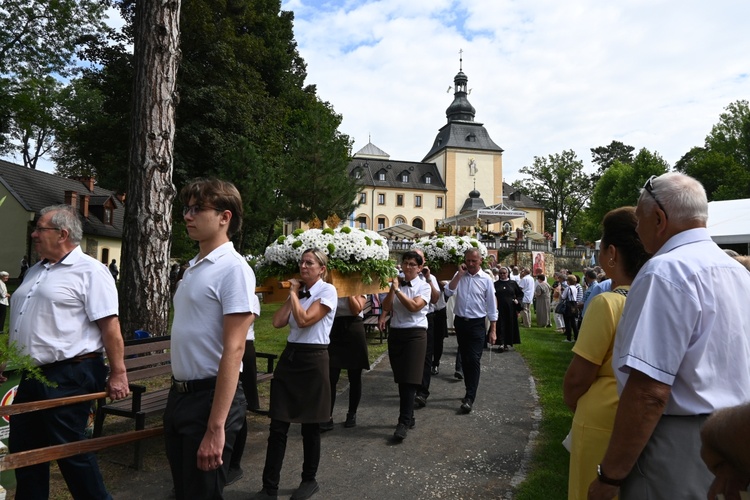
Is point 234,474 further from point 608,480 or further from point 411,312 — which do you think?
point 608,480

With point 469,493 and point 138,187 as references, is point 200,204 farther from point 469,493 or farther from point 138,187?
point 138,187

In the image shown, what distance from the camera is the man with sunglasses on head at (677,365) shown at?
196cm

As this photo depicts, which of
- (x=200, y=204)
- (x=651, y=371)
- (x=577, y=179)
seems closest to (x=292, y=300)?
(x=200, y=204)

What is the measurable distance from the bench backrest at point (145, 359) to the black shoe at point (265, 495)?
1.95 m

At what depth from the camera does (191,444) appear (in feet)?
8.18

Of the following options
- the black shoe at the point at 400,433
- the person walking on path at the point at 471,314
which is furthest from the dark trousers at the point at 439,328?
the black shoe at the point at 400,433

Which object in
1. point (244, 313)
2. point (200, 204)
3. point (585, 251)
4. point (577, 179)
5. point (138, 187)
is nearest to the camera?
point (244, 313)

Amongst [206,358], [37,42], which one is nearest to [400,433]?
[206,358]

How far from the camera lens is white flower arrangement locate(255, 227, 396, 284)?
533 cm

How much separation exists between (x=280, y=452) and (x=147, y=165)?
416 cm

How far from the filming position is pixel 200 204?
2.67 meters

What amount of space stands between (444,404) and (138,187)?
4.97 metres

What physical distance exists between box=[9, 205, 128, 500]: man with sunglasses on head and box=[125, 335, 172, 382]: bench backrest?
1995 mm

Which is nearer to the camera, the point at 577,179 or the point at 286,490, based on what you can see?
the point at 286,490
